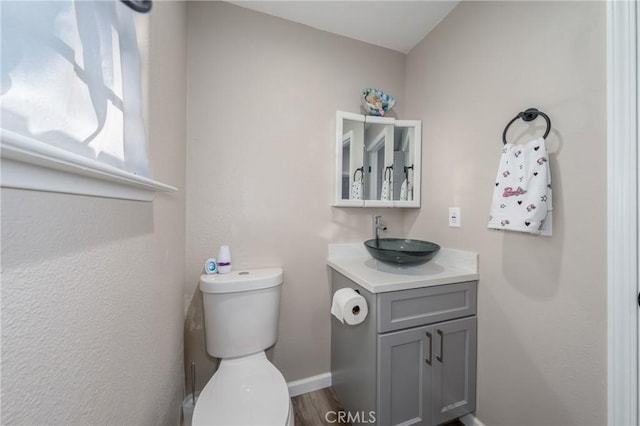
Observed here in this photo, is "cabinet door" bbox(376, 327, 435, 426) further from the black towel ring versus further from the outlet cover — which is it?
the black towel ring

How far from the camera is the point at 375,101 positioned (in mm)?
1499

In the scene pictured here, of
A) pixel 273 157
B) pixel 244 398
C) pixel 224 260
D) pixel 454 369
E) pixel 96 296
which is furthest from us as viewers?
pixel 273 157

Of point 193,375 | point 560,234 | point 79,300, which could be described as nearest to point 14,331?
point 79,300

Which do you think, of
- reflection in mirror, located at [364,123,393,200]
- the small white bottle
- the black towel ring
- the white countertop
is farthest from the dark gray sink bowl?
the small white bottle

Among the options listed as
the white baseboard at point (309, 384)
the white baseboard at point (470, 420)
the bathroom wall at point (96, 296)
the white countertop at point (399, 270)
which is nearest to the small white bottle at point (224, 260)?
the bathroom wall at point (96, 296)

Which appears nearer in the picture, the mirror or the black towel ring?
the black towel ring

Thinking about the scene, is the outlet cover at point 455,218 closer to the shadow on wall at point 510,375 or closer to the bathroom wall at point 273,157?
the shadow on wall at point 510,375

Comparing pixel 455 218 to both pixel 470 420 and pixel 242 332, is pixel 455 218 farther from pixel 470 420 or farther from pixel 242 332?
pixel 242 332

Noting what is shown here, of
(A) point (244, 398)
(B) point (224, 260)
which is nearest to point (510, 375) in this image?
(A) point (244, 398)

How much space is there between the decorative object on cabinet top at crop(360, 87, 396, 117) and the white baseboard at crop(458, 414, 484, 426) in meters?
1.83

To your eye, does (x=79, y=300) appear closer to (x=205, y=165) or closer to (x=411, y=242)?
(x=205, y=165)

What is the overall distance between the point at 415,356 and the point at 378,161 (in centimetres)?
116

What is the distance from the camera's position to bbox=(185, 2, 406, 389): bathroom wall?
1.26 meters

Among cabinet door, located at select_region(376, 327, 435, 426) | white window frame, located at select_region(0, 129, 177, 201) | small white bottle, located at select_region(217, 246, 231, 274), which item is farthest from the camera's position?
small white bottle, located at select_region(217, 246, 231, 274)
